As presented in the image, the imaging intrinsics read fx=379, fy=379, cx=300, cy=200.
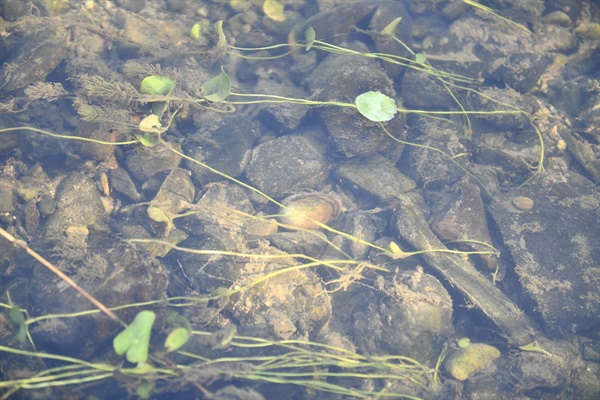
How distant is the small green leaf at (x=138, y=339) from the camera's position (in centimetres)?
252

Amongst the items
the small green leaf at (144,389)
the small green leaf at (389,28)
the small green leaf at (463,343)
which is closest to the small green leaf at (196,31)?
the small green leaf at (389,28)

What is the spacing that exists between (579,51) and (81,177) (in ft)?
21.8

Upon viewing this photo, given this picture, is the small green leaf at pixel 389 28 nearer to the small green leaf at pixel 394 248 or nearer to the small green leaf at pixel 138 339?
the small green leaf at pixel 394 248

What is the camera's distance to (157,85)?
3.53m

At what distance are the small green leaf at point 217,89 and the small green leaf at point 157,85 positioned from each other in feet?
1.03

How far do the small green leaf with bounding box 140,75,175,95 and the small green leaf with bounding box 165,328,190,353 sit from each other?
2167 millimetres

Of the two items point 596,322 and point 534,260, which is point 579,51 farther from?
point 596,322

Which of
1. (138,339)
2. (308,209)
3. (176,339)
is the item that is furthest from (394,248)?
(138,339)

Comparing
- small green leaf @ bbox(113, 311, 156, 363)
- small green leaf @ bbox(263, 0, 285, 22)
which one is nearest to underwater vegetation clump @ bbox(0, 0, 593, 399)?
small green leaf @ bbox(113, 311, 156, 363)

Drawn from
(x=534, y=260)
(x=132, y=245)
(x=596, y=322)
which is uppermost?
(x=132, y=245)

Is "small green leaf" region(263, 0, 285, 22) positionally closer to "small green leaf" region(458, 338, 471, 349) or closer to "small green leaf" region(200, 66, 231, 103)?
"small green leaf" region(200, 66, 231, 103)

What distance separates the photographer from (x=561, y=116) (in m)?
4.95

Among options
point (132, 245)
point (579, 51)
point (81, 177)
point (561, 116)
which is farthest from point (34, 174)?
point (579, 51)

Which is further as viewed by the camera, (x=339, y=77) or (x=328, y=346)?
(x=339, y=77)
